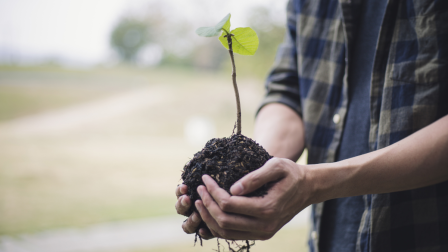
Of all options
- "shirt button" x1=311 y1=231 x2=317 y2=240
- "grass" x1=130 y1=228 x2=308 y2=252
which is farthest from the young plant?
"grass" x1=130 y1=228 x2=308 y2=252

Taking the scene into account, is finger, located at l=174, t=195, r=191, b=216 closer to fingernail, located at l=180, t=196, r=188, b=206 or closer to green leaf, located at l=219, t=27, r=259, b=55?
fingernail, located at l=180, t=196, r=188, b=206

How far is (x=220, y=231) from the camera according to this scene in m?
0.65

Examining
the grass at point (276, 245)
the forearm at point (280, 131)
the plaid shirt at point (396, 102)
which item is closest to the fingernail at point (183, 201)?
the forearm at point (280, 131)

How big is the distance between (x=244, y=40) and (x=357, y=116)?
42 centimetres

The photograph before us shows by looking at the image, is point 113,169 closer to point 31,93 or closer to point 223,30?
point 223,30

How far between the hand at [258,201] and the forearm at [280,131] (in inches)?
12.4

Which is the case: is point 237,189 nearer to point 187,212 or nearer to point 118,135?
point 187,212

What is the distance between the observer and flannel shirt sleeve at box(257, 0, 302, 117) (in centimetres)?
109

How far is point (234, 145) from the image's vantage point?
756mm

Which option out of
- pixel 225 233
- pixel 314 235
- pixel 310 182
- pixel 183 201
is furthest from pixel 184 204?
pixel 314 235

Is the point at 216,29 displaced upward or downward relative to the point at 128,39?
downward

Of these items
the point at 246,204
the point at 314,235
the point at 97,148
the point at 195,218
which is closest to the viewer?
the point at 246,204

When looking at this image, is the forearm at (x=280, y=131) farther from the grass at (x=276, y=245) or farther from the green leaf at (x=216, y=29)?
the grass at (x=276, y=245)

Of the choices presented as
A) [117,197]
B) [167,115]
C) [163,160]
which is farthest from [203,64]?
[117,197]
